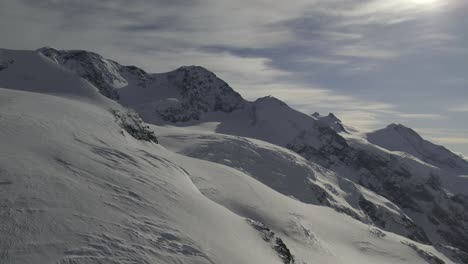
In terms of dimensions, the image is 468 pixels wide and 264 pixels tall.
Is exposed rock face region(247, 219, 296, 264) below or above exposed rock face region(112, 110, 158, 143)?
below

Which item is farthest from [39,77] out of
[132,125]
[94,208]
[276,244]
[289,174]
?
[94,208]

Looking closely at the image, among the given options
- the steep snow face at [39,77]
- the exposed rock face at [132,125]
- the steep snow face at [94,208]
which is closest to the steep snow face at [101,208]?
the steep snow face at [94,208]

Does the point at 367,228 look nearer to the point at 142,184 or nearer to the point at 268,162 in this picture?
the point at 142,184

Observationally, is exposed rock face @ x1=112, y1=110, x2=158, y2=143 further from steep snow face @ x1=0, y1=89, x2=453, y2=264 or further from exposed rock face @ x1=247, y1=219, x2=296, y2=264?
exposed rock face @ x1=247, y1=219, x2=296, y2=264

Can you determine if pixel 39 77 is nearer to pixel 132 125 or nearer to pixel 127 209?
pixel 132 125

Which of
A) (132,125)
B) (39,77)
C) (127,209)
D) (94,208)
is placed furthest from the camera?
(39,77)

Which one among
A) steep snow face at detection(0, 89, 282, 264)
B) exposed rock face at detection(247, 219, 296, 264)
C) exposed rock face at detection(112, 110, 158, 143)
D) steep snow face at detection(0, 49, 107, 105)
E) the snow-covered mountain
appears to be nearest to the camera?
steep snow face at detection(0, 89, 282, 264)

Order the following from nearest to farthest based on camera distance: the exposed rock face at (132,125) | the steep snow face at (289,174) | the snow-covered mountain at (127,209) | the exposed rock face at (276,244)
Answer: the snow-covered mountain at (127,209) < the exposed rock face at (276,244) < the exposed rock face at (132,125) < the steep snow face at (289,174)

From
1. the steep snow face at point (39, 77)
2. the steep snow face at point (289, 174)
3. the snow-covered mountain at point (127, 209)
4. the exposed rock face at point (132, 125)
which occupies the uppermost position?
the steep snow face at point (39, 77)

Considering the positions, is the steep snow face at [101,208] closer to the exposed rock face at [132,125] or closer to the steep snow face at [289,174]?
the exposed rock face at [132,125]

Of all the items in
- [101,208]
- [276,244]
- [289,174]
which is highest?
[101,208]

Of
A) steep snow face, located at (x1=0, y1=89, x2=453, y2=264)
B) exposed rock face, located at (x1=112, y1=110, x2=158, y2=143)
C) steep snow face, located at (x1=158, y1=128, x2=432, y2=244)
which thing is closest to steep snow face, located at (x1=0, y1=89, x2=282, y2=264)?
steep snow face, located at (x1=0, y1=89, x2=453, y2=264)

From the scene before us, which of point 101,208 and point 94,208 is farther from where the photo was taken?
point 101,208

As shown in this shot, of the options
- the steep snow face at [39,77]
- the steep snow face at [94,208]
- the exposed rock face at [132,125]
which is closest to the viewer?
the steep snow face at [94,208]
